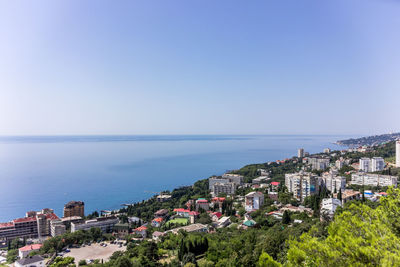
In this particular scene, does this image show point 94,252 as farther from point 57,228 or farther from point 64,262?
point 57,228

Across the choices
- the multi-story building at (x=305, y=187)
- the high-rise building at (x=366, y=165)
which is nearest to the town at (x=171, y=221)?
the multi-story building at (x=305, y=187)

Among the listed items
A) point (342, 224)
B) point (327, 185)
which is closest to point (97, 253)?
point (342, 224)

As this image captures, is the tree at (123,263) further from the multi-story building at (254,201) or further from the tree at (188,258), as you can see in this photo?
the multi-story building at (254,201)

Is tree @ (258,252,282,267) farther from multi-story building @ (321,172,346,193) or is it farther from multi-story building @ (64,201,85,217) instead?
multi-story building @ (64,201,85,217)

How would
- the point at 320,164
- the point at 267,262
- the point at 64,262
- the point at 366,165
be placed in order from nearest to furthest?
the point at 267,262 → the point at 64,262 → the point at 366,165 → the point at 320,164

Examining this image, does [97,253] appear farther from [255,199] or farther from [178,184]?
[178,184]

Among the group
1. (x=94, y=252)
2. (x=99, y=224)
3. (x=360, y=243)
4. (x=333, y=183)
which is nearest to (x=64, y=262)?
(x=94, y=252)
